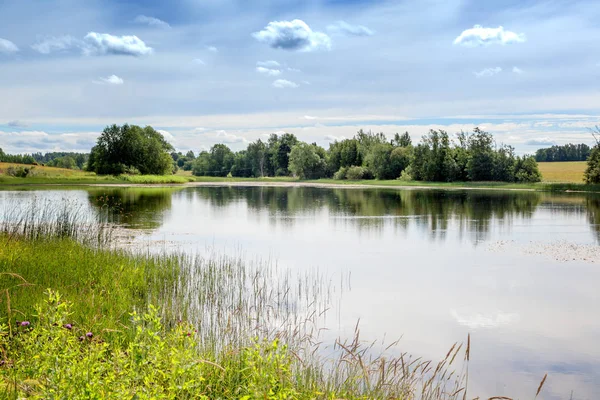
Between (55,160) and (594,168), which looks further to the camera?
(55,160)

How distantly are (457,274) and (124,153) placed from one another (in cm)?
8280

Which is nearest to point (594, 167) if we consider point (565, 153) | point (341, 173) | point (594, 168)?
point (594, 168)

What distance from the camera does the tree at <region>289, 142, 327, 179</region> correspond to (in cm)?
10838

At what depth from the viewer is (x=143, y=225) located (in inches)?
897

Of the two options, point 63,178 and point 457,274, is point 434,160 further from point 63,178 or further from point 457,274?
point 457,274

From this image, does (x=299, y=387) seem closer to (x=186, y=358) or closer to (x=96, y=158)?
(x=186, y=358)

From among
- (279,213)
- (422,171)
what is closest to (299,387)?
(279,213)

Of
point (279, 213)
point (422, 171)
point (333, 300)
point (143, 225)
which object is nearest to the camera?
point (333, 300)

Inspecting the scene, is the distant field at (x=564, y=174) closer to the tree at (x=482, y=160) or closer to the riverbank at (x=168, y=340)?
the tree at (x=482, y=160)

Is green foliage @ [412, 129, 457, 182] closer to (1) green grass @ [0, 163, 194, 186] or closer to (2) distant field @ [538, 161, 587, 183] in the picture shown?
(2) distant field @ [538, 161, 587, 183]

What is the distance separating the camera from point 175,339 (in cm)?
425

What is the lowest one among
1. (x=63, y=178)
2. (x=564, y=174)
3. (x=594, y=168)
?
(x=63, y=178)

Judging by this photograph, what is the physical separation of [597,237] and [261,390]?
68.5ft

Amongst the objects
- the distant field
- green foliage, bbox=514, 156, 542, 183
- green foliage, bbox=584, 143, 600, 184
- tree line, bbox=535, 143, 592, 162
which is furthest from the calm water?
tree line, bbox=535, 143, 592, 162
